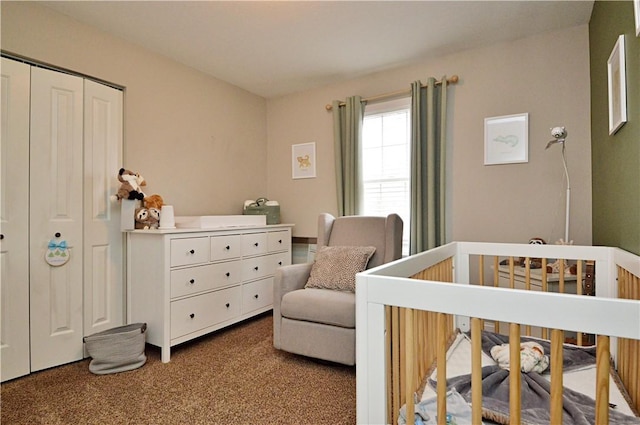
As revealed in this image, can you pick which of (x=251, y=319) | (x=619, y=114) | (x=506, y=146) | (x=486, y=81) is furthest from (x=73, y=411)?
(x=486, y=81)

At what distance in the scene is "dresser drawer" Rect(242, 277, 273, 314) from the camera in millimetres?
2934

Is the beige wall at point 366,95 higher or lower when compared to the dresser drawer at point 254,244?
higher

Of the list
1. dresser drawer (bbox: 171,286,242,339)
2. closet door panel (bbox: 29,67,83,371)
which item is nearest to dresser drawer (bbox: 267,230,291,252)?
dresser drawer (bbox: 171,286,242,339)

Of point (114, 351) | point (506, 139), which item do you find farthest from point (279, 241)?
point (506, 139)

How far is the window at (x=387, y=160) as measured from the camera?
319 centimetres

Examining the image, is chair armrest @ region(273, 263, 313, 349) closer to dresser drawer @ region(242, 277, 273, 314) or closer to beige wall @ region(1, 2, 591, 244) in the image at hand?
dresser drawer @ region(242, 277, 273, 314)

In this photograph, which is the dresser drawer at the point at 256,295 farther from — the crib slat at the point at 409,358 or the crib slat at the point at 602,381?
the crib slat at the point at 602,381

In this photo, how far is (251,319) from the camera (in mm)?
3160

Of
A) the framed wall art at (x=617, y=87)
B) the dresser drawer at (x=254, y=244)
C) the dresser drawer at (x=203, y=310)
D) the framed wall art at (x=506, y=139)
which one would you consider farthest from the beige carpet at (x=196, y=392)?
the framed wall art at (x=506, y=139)

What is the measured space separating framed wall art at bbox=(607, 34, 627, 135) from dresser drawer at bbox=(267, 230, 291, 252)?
2563 millimetres

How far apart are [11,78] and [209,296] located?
6.09 ft

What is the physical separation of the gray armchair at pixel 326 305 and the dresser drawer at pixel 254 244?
64 centimetres

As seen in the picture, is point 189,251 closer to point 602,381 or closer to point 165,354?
point 165,354

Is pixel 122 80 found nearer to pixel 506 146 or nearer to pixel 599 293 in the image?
pixel 506 146
